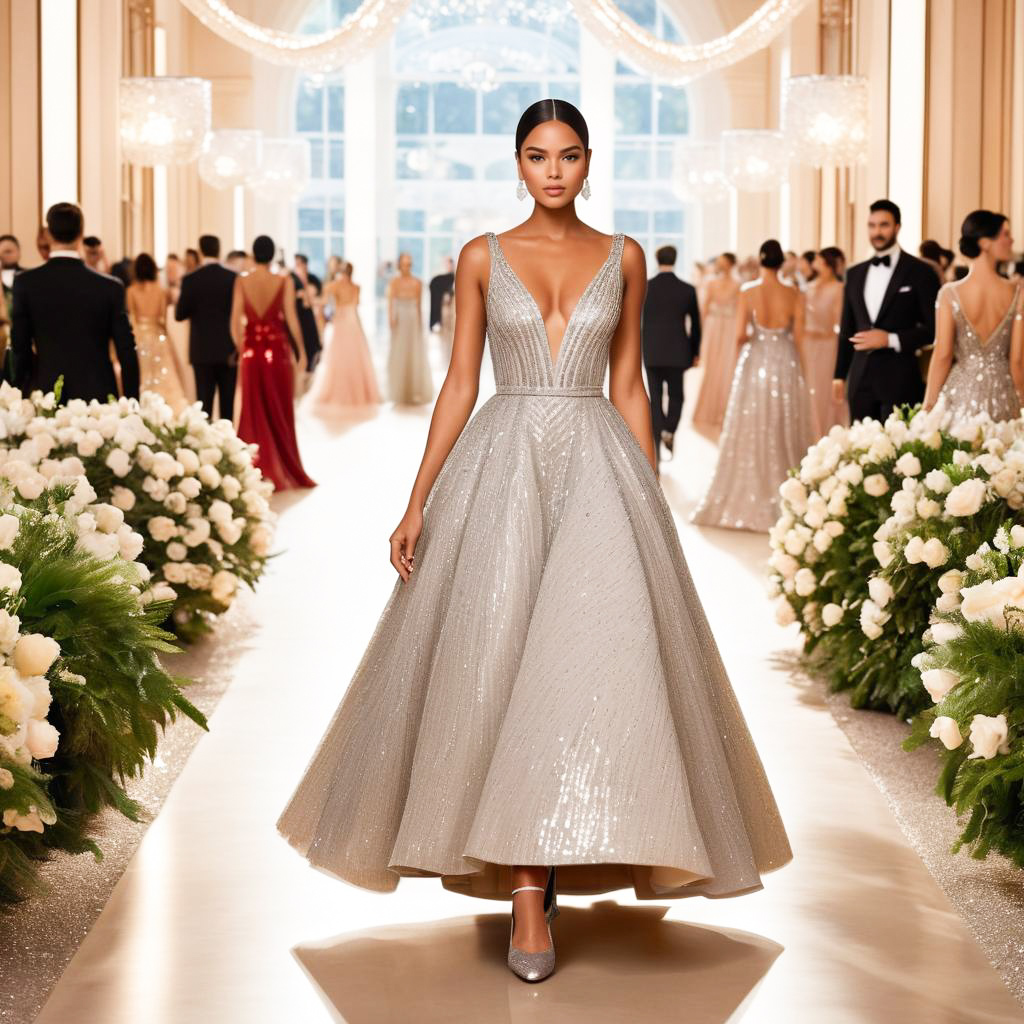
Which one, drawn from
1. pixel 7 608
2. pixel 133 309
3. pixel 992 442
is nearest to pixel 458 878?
pixel 7 608

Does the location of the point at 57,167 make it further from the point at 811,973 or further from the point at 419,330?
the point at 811,973

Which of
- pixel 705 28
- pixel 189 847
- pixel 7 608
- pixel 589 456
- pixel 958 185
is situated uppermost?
pixel 705 28

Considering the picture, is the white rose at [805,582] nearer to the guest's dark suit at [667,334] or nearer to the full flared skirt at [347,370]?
the guest's dark suit at [667,334]

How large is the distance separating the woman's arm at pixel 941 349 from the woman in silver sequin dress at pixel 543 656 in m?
4.08

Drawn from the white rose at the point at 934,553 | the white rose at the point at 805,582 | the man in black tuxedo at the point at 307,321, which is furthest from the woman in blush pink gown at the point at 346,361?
the white rose at the point at 934,553

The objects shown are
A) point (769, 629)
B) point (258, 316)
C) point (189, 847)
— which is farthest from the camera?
point (258, 316)

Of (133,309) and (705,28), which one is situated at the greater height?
(705,28)

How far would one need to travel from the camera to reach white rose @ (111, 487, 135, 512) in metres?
6.23

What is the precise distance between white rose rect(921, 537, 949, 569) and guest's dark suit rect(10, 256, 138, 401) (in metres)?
3.66

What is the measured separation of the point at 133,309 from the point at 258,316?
1303mm

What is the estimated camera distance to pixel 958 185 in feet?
45.1

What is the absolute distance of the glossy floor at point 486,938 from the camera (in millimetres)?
3285

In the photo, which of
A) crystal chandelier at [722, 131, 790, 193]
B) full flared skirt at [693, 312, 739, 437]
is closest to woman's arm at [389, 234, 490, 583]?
full flared skirt at [693, 312, 739, 437]

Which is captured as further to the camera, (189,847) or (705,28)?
(705,28)
